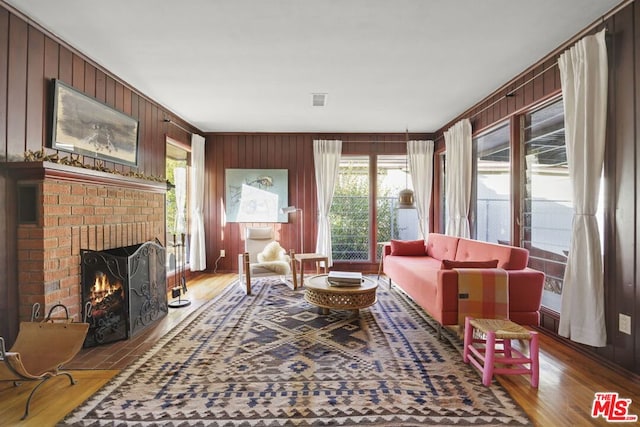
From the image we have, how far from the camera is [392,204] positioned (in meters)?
6.19

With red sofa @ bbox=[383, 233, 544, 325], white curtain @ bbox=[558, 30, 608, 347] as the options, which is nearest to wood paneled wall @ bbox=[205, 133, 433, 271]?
red sofa @ bbox=[383, 233, 544, 325]

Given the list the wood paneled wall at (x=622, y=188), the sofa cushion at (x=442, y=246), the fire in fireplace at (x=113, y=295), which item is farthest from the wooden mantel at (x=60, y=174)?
the wood paneled wall at (x=622, y=188)

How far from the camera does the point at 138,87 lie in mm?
3965

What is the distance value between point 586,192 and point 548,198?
0.75m

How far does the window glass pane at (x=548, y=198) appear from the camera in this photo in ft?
10.1

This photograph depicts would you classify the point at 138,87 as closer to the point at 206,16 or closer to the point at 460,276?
the point at 206,16

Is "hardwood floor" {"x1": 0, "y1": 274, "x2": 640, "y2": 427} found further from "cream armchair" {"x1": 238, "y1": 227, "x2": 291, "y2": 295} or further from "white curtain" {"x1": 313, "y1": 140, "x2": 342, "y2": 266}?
"white curtain" {"x1": 313, "y1": 140, "x2": 342, "y2": 266}

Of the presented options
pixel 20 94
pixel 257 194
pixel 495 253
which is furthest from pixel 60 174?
pixel 495 253

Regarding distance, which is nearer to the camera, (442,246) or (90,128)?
(90,128)

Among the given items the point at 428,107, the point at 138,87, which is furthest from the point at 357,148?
the point at 138,87

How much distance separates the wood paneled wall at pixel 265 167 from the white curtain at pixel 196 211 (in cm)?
36

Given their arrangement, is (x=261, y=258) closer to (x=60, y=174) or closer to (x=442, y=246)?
(x=442, y=246)

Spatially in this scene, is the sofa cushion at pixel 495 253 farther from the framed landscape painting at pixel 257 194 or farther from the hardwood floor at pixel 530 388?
the framed landscape painting at pixel 257 194

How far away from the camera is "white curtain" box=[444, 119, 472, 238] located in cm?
471
